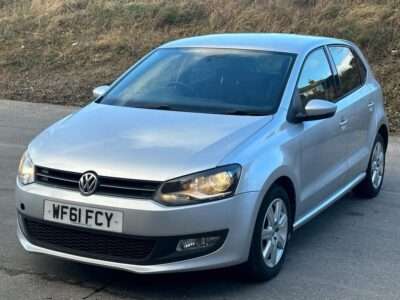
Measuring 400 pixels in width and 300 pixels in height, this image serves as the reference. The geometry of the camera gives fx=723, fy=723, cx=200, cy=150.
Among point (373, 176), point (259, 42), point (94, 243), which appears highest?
point (259, 42)

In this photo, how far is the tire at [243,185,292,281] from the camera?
14.9 feet

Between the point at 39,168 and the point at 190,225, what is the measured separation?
107 cm

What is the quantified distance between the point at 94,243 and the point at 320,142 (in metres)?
1.98

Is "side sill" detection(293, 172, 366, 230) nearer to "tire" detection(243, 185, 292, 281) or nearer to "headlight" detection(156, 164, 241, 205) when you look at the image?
"tire" detection(243, 185, 292, 281)

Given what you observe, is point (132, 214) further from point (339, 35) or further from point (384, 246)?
point (339, 35)

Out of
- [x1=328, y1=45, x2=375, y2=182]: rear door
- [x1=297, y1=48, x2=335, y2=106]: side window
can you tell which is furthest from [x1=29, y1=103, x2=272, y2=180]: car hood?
[x1=328, y1=45, x2=375, y2=182]: rear door

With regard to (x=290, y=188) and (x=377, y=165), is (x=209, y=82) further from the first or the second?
(x=377, y=165)

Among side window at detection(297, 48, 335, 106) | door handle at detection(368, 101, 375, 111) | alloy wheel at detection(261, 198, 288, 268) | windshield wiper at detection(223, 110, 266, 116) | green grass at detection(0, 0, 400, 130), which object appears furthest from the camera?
green grass at detection(0, 0, 400, 130)

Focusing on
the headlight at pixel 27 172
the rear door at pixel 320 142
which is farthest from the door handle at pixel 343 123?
the headlight at pixel 27 172

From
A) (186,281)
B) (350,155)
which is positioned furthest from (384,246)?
(186,281)

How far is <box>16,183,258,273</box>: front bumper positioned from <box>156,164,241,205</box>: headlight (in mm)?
43

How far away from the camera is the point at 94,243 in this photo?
4.36 m

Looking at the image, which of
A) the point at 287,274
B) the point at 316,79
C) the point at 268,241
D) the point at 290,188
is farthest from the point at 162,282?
the point at 316,79

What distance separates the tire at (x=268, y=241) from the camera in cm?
455
